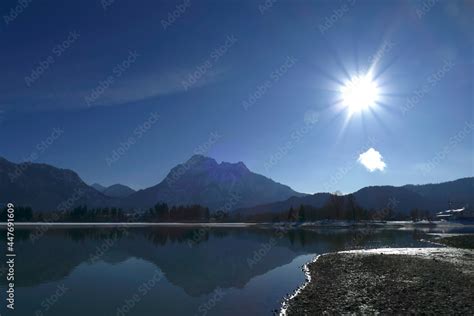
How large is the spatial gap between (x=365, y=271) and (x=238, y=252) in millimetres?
33791

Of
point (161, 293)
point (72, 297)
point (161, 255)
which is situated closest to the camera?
point (72, 297)

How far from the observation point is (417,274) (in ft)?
118

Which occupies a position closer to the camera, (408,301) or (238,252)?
(408,301)

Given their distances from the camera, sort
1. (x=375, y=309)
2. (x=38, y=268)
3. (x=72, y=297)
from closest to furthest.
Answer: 1. (x=375, y=309)
2. (x=72, y=297)
3. (x=38, y=268)

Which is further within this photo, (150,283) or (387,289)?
(150,283)

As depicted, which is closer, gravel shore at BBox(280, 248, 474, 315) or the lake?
gravel shore at BBox(280, 248, 474, 315)

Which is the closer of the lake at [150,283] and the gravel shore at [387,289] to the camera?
the gravel shore at [387,289]

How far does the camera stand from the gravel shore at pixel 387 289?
23641mm

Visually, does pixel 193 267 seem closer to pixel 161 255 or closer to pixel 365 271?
pixel 161 255

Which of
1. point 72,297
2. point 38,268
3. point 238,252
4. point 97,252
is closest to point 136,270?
point 38,268

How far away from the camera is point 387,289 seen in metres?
29.3

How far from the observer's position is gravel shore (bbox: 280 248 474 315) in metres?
23.6

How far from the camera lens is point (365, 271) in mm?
39188

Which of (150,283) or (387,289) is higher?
(387,289)
